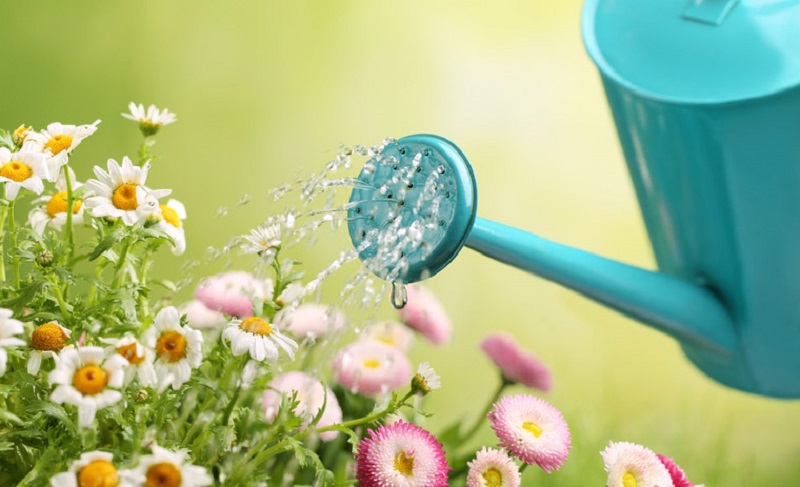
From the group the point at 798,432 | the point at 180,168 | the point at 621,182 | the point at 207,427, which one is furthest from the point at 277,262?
the point at 798,432

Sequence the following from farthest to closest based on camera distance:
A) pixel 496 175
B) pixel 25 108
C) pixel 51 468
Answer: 1. pixel 496 175
2. pixel 25 108
3. pixel 51 468

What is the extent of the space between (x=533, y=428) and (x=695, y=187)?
189 millimetres

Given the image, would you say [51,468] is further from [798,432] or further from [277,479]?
[798,432]

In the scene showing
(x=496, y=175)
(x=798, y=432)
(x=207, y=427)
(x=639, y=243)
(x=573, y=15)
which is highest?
(x=207, y=427)

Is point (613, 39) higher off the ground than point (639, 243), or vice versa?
point (613, 39)

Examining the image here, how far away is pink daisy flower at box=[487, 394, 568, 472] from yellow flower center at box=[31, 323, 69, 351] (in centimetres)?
22

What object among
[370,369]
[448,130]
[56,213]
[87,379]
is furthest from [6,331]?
[448,130]

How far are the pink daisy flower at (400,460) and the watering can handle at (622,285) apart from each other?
0.10 meters

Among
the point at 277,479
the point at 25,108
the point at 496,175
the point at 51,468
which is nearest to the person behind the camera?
the point at 51,468

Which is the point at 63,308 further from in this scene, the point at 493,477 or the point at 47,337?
the point at 493,477

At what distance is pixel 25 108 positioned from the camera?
86cm

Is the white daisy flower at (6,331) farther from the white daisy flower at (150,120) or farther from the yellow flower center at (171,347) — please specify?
the white daisy flower at (150,120)

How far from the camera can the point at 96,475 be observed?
1.16ft

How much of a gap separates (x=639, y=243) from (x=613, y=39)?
48 centimetres
